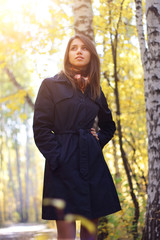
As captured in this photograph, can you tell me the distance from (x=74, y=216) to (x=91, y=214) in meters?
0.14

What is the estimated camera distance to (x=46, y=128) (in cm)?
280

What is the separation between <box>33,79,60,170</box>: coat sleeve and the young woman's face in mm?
384

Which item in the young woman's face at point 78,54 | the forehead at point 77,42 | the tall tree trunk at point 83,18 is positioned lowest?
the young woman's face at point 78,54

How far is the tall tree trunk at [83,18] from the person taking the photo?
5.11 metres

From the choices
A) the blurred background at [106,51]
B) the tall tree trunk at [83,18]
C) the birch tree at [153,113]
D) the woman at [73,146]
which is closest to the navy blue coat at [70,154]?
the woman at [73,146]

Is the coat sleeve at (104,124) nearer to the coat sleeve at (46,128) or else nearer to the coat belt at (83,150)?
the coat belt at (83,150)

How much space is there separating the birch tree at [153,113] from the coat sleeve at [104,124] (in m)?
0.87

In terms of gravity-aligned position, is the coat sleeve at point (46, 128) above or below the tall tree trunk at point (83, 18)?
below

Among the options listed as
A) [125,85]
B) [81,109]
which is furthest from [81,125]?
[125,85]

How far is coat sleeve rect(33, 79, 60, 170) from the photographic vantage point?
268 cm

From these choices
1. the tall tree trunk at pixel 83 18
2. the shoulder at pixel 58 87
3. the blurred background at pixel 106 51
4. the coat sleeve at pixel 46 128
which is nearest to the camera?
the coat sleeve at pixel 46 128

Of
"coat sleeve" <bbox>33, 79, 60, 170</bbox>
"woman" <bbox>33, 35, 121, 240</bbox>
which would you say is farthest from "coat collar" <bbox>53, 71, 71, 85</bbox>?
"coat sleeve" <bbox>33, 79, 60, 170</bbox>

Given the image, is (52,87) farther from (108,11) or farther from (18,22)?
(18,22)

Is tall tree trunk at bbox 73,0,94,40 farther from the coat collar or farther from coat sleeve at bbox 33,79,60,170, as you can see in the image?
coat sleeve at bbox 33,79,60,170
